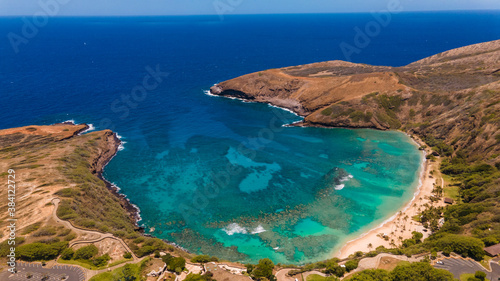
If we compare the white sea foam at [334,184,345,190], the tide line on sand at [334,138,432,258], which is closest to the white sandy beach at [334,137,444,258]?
the tide line on sand at [334,138,432,258]

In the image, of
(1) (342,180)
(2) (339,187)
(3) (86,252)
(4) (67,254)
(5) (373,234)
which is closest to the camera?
(4) (67,254)

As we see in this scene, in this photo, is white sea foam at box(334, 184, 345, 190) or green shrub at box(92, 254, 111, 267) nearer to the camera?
green shrub at box(92, 254, 111, 267)

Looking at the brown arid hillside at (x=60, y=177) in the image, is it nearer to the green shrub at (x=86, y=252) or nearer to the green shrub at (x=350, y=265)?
the green shrub at (x=86, y=252)

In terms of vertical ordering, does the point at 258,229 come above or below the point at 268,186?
below

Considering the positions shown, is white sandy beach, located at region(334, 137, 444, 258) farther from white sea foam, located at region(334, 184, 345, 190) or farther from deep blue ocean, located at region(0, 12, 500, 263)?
white sea foam, located at region(334, 184, 345, 190)

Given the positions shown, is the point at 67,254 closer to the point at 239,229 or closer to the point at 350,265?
Result: the point at 239,229

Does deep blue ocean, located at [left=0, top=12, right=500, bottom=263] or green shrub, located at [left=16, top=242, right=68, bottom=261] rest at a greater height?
deep blue ocean, located at [left=0, top=12, right=500, bottom=263]

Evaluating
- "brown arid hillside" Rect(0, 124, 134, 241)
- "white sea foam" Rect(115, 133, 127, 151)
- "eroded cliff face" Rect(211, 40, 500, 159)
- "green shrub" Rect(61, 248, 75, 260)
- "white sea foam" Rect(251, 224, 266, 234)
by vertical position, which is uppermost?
"eroded cliff face" Rect(211, 40, 500, 159)

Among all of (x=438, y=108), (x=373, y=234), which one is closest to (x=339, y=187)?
(x=373, y=234)

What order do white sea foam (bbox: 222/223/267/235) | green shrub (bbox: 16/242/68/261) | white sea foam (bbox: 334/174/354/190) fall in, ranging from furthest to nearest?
white sea foam (bbox: 334/174/354/190) → white sea foam (bbox: 222/223/267/235) → green shrub (bbox: 16/242/68/261)
